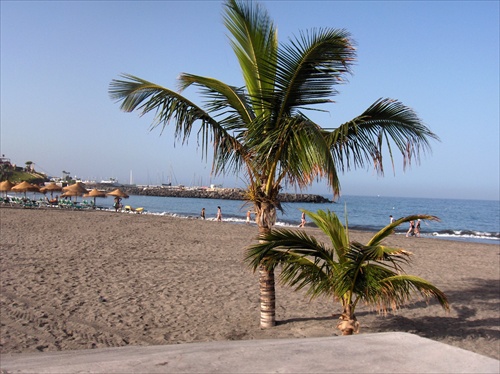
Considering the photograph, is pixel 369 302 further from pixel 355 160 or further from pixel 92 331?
pixel 92 331

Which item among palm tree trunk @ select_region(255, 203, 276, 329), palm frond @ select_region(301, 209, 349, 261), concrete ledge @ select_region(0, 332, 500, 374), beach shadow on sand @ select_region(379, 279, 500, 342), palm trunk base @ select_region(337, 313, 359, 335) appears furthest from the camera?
beach shadow on sand @ select_region(379, 279, 500, 342)

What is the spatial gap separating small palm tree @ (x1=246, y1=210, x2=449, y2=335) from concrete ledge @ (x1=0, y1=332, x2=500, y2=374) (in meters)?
2.04

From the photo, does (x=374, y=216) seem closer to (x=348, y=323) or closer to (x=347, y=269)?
(x=348, y=323)

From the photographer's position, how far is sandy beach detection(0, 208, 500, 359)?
20.4ft

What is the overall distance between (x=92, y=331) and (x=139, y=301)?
1.72 meters

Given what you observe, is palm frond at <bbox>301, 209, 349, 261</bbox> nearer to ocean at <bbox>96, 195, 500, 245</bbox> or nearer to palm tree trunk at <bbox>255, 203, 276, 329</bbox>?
ocean at <bbox>96, 195, 500, 245</bbox>

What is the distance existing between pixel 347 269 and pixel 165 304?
383 centimetres

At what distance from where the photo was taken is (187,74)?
6.12 meters

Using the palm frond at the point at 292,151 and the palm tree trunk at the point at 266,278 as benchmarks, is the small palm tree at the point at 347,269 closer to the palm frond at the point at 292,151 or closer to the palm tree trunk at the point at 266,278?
the palm tree trunk at the point at 266,278

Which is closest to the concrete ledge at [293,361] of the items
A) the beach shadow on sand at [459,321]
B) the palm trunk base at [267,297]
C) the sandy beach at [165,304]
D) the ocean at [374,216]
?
the ocean at [374,216]

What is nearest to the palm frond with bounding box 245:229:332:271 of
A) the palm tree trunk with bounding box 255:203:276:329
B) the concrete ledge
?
the palm tree trunk with bounding box 255:203:276:329

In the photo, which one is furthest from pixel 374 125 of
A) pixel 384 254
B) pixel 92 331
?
pixel 92 331

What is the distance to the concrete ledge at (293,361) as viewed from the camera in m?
2.34

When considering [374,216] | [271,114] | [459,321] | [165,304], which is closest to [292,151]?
[271,114]
